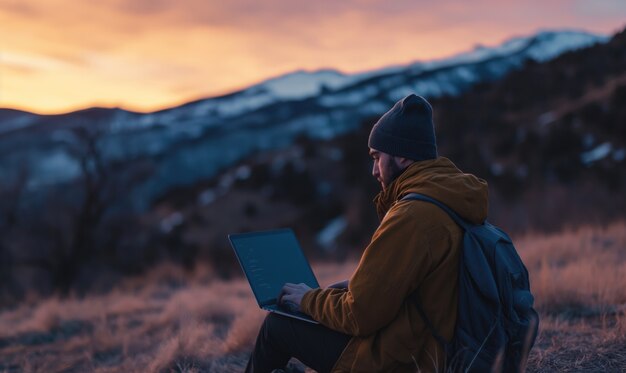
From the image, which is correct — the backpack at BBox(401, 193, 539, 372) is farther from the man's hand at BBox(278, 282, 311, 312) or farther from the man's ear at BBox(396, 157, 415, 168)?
the man's hand at BBox(278, 282, 311, 312)

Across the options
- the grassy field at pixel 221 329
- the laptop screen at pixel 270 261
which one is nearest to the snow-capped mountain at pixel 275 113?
the grassy field at pixel 221 329

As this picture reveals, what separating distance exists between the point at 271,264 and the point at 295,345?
1.30 feet

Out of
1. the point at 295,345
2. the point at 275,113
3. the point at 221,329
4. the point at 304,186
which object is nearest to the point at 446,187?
the point at 295,345

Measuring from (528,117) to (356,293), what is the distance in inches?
1046

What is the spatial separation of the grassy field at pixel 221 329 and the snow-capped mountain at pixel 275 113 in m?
34.5

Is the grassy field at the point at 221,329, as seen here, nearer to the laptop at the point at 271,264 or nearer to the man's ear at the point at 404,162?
the laptop at the point at 271,264

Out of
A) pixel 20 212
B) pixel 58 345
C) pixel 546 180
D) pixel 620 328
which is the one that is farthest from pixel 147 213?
pixel 620 328

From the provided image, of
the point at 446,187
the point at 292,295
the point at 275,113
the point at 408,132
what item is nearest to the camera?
the point at 446,187

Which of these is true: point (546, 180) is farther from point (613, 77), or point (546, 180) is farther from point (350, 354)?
point (350, 354)

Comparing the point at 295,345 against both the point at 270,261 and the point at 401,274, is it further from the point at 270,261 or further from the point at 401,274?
the point at 401,274

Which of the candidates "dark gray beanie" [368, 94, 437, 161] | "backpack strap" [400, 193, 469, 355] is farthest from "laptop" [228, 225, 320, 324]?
"dark gray beanie" [368, 94, 437, 161]

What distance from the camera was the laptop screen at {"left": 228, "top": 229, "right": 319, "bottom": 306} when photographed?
2719 millimetres

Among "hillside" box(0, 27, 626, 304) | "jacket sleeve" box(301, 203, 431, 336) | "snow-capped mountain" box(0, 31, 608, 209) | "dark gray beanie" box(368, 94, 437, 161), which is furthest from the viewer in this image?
"snow-capped mountain" box(0, 31, 608, 209)

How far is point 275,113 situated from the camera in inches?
2680
